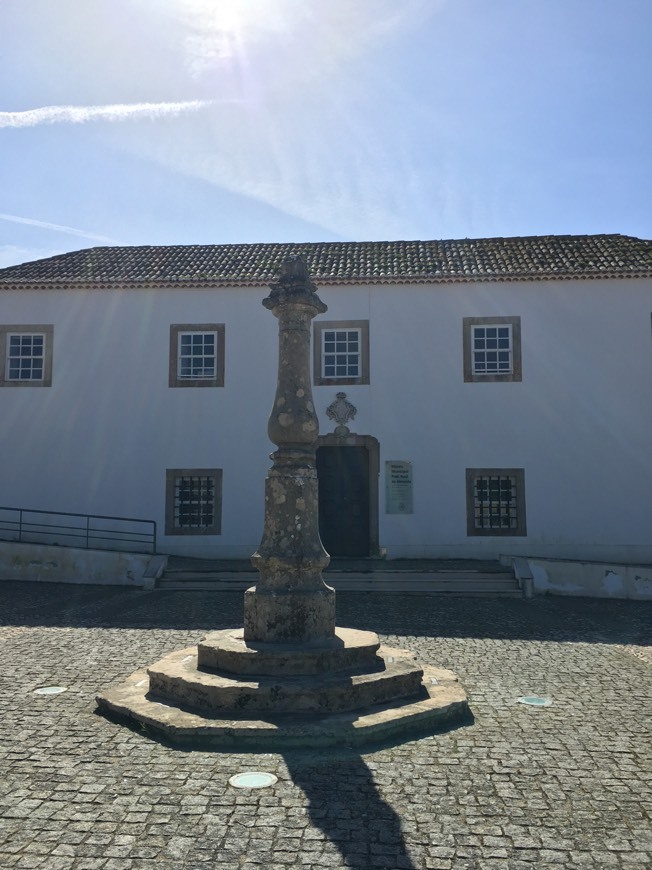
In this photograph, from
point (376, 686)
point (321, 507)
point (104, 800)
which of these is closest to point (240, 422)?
point (321, 507)

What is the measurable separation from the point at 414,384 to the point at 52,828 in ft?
41.6

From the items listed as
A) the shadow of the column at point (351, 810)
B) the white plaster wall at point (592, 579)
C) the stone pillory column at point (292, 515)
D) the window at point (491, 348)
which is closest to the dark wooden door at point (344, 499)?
the window at point (491, 348)

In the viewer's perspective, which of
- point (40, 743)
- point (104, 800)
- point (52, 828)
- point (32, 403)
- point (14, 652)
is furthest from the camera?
point (32, 403)

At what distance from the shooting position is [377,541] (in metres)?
14.9

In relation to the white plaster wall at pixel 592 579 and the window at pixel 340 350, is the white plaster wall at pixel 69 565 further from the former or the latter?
the white plaster wall at pixel 592 579

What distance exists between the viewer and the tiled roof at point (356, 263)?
15312 millimetres

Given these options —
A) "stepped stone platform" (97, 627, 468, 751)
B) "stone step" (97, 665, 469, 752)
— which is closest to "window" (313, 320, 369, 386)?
"stepped stone platform" (97, 627, 468, 751)

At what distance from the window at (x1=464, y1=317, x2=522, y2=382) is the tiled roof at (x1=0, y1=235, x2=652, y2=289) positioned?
3.14ft

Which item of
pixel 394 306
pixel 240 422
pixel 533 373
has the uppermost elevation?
pixel 394 306

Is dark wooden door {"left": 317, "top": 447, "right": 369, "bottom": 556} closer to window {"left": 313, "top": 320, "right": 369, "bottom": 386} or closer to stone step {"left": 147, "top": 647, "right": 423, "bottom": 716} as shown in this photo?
window {"left": 313, "top": 320, "right": 369, "bottom": 386}

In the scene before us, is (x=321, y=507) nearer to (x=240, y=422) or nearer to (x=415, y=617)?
(x=240, y=422)

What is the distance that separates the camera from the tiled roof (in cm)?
1531

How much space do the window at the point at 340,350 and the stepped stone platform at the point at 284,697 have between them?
10022mm

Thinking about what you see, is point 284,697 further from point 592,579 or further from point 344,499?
point 344,499
